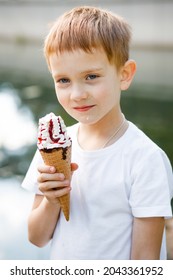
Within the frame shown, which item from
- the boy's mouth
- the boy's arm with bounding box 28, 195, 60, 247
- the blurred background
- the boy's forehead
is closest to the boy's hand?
the boy's arm with bounding box 28, 195, 60, 247

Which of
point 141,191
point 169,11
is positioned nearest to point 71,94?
point 141,191

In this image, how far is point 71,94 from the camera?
1.68 metres

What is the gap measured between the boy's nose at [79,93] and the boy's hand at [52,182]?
0.26m

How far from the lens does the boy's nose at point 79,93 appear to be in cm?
166

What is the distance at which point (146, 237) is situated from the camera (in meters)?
1.70

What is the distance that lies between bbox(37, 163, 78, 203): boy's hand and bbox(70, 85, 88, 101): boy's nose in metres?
0.26

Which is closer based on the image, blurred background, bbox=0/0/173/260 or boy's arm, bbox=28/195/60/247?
boy's arm, bbox=28/195/60/247

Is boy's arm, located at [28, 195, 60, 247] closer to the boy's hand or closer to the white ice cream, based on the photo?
the boy's hand

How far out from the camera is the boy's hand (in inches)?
66.2

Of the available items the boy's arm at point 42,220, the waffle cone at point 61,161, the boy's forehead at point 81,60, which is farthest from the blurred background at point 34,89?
the boy's arm at point 42,220

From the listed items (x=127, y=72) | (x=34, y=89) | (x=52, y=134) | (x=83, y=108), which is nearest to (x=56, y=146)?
(x=52, y=134)
